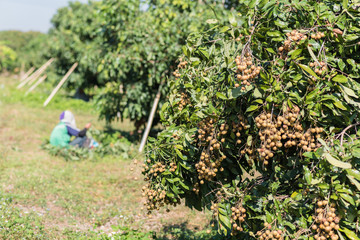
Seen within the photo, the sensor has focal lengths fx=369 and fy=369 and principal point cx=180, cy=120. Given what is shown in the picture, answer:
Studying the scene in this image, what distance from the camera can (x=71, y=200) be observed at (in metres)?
6.12

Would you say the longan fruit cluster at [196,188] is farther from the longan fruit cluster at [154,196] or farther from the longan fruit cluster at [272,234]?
the longan fruit cluster at [272,234]

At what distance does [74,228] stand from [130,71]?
5.10 meters

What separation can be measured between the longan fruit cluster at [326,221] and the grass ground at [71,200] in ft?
5.27

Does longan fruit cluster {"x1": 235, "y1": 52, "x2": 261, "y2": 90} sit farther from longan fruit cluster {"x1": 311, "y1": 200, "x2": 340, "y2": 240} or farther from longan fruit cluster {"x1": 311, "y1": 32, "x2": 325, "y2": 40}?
longan fruit cluster {"x1": 311, "y1": 200, "x2": 340, "y2": 240}

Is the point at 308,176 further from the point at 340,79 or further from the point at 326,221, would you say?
Result: the point at 340,79

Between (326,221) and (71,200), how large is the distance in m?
4.79

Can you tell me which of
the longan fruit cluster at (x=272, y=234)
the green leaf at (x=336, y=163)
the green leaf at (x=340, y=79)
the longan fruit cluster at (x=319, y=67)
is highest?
the longan fruit cluster at (x=319, y=67)

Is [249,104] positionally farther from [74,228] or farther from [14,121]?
[14,121]

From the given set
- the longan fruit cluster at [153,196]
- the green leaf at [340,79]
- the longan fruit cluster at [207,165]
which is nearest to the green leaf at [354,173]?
the green leaf at [340,79]

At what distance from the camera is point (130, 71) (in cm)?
934

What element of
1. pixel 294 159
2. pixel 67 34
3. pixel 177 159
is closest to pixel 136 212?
pixel 177 159

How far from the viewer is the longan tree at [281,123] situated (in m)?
2.33

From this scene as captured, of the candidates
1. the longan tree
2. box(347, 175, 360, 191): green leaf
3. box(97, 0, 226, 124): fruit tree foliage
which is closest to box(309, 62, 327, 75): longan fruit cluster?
the longan tree

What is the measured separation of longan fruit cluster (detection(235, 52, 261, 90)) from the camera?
233cm
